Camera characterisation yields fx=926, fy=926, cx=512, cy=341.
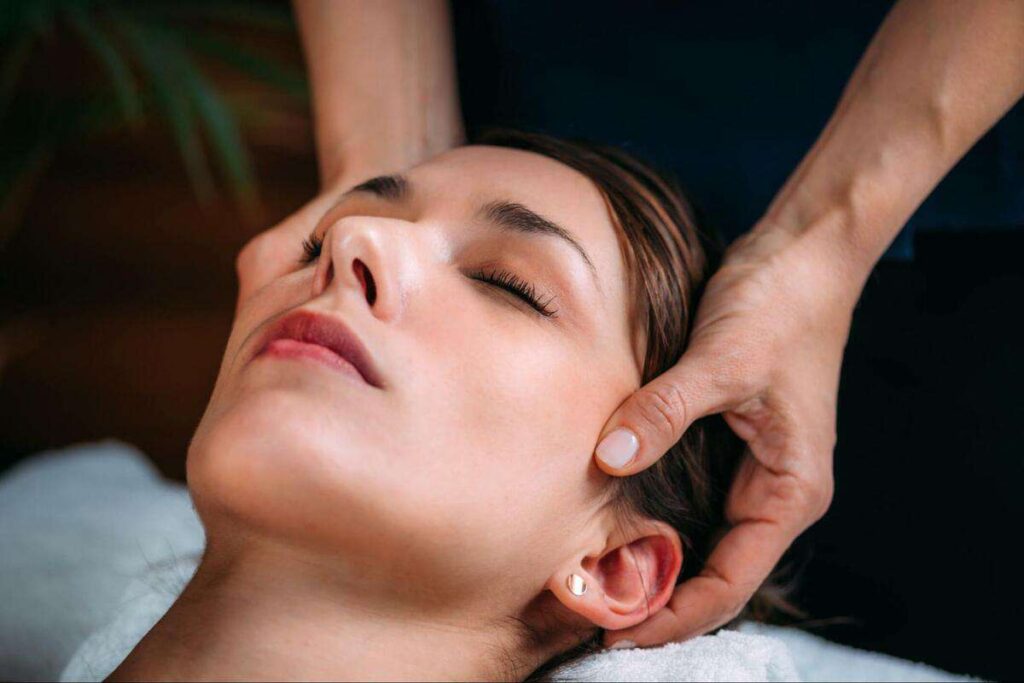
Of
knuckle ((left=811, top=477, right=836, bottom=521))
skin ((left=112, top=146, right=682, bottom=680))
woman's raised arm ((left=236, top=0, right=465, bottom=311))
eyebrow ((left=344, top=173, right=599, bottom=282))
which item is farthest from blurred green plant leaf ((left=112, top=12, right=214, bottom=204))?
knuckle ((left=811, top=477, right=836, bottom=521))

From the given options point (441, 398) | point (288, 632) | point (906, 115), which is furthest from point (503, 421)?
point (906, 115)

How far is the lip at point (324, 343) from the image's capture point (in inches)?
33.5

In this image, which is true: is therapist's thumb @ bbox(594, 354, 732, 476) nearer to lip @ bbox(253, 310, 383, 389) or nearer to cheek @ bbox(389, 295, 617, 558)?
cheek @ bbox(389, 295, 617, 558)

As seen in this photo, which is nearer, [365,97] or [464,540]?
[464,540]

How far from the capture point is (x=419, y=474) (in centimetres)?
83

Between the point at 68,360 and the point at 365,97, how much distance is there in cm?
160

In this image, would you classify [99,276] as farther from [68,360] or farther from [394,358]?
[394,358]

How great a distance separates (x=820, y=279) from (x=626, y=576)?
0.41 m

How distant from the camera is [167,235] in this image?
101 inches

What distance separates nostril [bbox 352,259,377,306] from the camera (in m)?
0.90

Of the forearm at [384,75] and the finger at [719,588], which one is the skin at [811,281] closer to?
the finger at [719,588]

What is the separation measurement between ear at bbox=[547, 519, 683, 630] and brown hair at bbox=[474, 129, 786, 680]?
0.03 metres

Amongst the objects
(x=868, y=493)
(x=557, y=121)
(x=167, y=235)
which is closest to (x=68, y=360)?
(x=167, y=235)

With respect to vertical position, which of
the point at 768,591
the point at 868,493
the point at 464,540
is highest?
the point at 464,540
